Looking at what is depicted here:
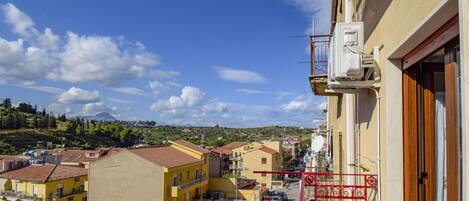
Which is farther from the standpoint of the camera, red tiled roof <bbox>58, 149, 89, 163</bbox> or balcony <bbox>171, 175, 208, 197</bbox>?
red tiled roof <bbox>58, 149, 89, 163</bbox>

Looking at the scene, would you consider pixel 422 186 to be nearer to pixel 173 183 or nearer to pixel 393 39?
pixel 393 39

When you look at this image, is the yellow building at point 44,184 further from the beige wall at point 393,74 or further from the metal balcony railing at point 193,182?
the beige wall at point 393,74

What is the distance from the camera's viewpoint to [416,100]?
334cm

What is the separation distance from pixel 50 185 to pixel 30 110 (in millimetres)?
88516

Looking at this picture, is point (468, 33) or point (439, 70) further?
point (439, 70)

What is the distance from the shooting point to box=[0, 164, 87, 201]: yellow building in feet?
108

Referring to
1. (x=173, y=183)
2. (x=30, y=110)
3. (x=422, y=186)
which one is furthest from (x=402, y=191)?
(x=30, y=110)

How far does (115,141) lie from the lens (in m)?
95.9

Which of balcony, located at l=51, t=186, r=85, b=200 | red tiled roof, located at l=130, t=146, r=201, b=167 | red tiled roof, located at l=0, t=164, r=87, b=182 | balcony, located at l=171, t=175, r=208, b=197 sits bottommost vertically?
balcony, located at l=51, t=186, r=85, b=200

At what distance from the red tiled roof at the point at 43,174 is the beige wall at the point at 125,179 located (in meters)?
4.63

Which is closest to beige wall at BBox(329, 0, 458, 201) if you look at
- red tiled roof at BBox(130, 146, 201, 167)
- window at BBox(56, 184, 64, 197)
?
red tiled roof at BBox(130, 146, 201, 167)

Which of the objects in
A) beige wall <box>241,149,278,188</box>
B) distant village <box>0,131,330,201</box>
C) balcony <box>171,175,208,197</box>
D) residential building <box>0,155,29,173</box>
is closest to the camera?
distant village <box>0,131,330,201</box>

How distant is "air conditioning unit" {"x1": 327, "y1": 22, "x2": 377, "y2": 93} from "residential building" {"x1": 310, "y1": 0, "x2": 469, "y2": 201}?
0.13ft

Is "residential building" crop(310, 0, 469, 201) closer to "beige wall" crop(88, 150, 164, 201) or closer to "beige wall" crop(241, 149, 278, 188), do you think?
"beige wall" crop(88, 150, 164, 201)
